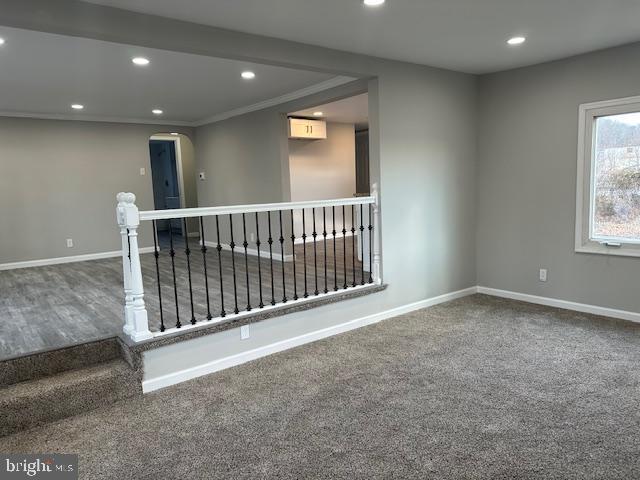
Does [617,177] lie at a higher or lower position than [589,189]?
higher

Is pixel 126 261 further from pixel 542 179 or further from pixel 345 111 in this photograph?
pixel 345 111

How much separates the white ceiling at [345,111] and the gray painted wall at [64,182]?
276 centimetres

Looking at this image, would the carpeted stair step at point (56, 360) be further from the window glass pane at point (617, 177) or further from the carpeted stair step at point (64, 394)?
the window glass pane at point (617, 177)

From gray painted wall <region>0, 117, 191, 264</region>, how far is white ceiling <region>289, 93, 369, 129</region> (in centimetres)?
276

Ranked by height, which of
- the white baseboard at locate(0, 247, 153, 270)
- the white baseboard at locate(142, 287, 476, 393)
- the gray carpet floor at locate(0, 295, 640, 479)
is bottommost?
the gray carpet floor at locate(0, 295, 640, 479)

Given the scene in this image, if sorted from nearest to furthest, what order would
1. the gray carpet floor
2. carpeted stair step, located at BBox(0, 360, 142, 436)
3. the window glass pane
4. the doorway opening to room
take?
the gray carpet floor
carpeted stair step, located at BBox(0, 360, 142, 436)
the window glass pane
the doorway opening to room

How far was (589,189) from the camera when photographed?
4164 mm

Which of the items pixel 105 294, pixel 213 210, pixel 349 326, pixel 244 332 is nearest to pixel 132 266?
pixel 213 210

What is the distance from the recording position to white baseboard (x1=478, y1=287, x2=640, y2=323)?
4063mm

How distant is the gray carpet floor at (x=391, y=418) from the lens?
212 cm

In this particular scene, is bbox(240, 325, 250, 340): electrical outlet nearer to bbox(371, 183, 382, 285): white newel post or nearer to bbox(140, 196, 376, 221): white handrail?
bbox(140, 196, 376, 221): white handrail

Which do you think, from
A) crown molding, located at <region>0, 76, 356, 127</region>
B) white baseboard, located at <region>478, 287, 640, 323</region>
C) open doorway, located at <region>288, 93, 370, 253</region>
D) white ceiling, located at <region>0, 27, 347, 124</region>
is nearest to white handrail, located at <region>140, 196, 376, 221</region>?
white ceiling, located at <region>0, 27, 347, 124</region>

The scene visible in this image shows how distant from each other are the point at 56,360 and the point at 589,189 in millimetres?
4622

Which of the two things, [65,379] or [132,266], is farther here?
[132,266]
